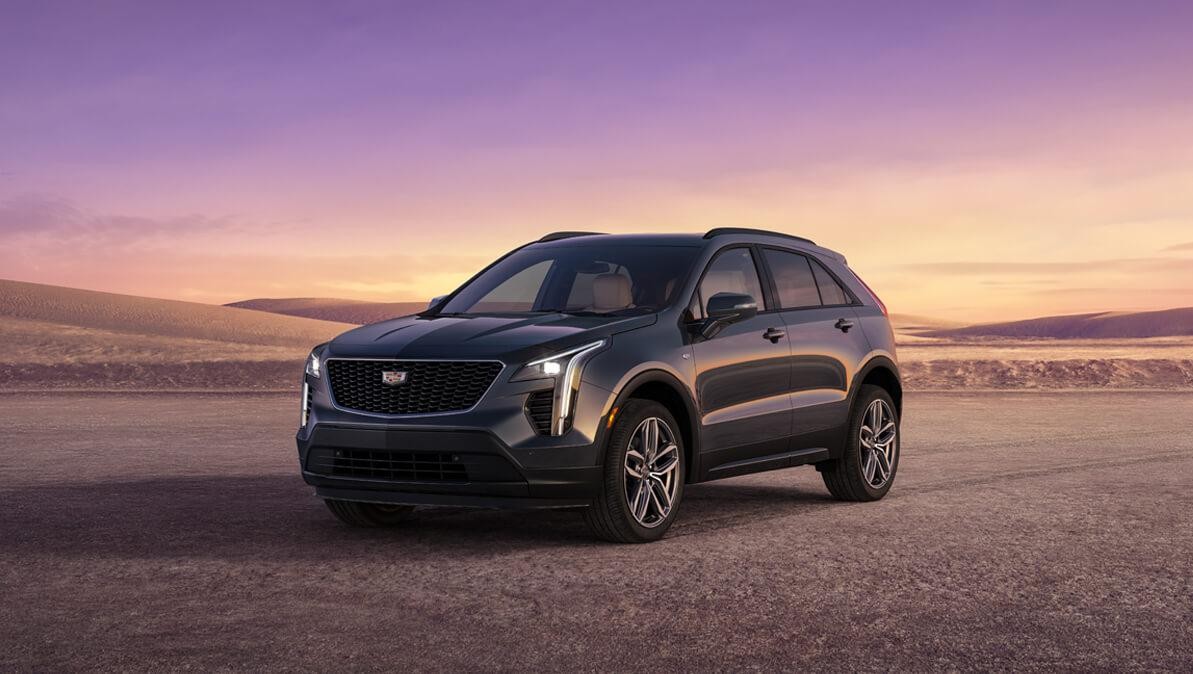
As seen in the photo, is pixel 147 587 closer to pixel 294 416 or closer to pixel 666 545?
pixel 666 545

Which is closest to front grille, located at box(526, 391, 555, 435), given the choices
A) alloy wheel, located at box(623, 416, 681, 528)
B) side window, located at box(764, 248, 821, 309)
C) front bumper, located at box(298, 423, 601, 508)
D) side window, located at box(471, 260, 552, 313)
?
front bumper, located at box(298, 423, 601, 508)

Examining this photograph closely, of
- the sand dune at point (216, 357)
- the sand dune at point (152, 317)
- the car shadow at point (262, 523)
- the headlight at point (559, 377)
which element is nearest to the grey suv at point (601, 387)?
the headlight at point (559, 377)

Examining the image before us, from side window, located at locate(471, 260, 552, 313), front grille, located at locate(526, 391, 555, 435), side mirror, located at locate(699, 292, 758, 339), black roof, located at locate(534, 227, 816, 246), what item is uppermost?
black roof, located at locate(534, 227, 816, 246)

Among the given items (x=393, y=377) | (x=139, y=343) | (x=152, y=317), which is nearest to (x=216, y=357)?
(x=139, y=343)

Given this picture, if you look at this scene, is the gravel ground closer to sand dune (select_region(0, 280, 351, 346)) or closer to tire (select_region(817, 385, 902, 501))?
tire (select_region(817, 385, 902, 501))

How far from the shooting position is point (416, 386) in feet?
25.2

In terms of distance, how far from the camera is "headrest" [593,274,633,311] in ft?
28.3

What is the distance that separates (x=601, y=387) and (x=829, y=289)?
10.5ft

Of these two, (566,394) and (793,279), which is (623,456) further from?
(793,279)

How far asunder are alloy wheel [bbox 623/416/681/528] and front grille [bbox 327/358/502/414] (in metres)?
1.00

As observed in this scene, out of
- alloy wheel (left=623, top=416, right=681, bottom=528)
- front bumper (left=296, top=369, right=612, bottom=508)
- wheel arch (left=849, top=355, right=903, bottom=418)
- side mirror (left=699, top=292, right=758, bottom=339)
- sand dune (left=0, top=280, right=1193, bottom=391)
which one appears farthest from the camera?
sand dune (left=0, top=280, right=1193, bottom=391)

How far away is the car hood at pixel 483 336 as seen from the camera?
25.0 feet

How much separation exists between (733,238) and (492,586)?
142 inches

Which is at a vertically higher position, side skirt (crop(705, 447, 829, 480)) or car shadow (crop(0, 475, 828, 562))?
side skirt (crop(705, 447, 829, 480))
